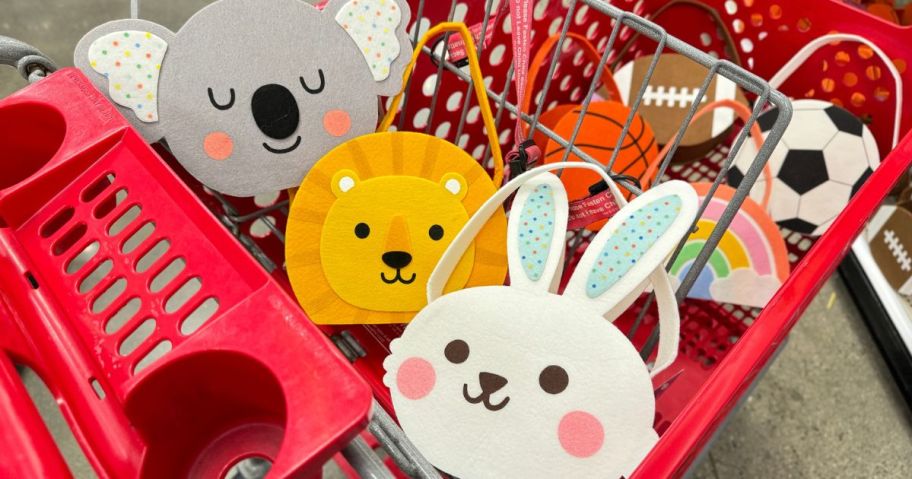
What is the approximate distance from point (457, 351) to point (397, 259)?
0.12 m

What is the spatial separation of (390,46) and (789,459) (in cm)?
91

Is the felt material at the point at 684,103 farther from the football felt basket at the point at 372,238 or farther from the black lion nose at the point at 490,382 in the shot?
the black lion nose at the point at 490,382

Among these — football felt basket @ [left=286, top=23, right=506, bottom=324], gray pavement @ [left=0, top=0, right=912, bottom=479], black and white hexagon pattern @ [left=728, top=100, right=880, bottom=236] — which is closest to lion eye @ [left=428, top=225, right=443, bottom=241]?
football felt basket @ [left=286, top=23, right=506, bottom=324]

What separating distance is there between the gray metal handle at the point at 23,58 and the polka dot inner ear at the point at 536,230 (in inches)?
17.5

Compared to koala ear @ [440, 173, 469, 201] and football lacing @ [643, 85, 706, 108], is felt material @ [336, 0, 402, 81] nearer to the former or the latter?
koala ear @ [440, 173, 469, 201]

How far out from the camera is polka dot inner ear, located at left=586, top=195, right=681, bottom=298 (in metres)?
0.50

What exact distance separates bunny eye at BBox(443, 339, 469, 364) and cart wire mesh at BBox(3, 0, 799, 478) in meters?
0.07

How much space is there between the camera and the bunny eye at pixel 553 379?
1.64 ft

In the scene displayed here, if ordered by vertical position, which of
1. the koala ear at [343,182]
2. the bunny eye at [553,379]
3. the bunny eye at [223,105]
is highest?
the bunny eye at [223,105]

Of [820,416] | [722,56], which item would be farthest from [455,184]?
[820,416]

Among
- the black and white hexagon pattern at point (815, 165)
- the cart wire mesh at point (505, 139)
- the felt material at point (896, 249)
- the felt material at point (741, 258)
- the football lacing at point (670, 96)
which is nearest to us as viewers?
the cart wire mesh at point (505, 139)

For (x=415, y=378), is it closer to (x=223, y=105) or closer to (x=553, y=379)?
(x=553, y=379)

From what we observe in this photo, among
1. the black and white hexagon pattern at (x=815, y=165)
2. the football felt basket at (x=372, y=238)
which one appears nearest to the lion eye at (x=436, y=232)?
the football felt basket at (x=372, y=238)

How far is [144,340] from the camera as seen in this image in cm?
42
